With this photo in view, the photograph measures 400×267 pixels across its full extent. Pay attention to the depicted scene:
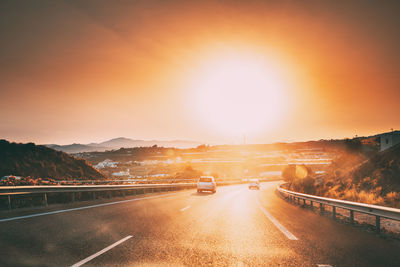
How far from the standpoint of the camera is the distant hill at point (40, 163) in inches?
1286

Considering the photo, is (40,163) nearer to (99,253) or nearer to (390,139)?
(99,253)

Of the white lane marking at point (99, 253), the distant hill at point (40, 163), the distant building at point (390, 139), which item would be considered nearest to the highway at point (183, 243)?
the white lane marking at point (99, 253)

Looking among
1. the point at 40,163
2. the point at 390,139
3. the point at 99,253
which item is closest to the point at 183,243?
the point at 99,253

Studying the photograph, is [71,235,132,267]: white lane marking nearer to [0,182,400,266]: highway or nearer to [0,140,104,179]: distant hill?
[0,182,400,266]: highway

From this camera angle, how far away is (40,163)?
34.8 meters

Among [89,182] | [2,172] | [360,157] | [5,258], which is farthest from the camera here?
[360,157]

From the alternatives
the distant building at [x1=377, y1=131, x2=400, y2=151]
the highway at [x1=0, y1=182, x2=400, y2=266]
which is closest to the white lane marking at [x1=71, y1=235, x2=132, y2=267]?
the highway at [x1=0, y1=182, x2=400, y2=266]

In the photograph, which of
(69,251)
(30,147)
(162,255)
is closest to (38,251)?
(69,251)

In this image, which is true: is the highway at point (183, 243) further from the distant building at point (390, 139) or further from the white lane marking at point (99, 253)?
the distant building at point (390, 139)

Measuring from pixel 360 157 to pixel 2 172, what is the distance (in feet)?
185

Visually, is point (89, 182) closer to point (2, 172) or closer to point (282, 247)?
point (2, 172)

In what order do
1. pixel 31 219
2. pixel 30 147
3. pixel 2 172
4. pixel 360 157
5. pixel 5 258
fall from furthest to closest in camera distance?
pixel 360 157, pixel 30 147, pixel 2 172, pixel 31 219, pixel 5 258

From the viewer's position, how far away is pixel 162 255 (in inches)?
206

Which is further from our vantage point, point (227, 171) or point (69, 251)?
point (227, 171)
